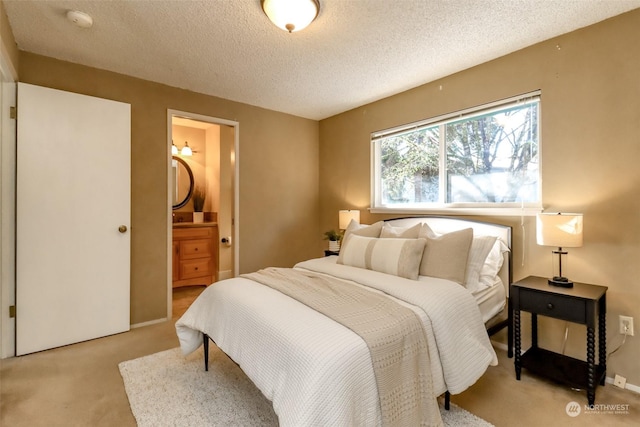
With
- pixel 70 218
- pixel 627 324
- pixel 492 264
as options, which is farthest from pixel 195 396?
pixel 627 324

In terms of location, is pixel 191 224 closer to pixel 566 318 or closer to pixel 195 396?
pixel 195 396

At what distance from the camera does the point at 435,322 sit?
1656mm

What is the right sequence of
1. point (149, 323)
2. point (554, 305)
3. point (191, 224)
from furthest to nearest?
point (191, 224)
point (149, 323)
point (554, 305)

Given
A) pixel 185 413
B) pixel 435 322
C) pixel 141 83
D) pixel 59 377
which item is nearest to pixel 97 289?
pixel 59 377

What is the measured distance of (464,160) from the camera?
298cm

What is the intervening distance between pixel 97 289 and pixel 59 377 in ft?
2.62

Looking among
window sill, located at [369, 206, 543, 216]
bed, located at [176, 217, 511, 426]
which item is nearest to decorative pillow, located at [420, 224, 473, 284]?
bed, located at [176, 217, 511, 426]

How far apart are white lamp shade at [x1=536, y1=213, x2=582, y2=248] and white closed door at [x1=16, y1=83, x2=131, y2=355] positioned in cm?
350

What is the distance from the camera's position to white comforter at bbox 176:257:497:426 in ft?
3.85

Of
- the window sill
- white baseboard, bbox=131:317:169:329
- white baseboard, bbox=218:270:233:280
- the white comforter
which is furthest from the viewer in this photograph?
white baseboard, bbox=218:270:233:280

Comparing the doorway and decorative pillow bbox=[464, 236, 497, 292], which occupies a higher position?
the doorway

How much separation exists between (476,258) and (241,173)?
2.78 metres

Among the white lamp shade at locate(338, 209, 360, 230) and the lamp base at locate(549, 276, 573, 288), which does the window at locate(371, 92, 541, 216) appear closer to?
the white lamp shade at locate(338, 209, 360, 230)

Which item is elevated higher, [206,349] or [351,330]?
[351,330]
